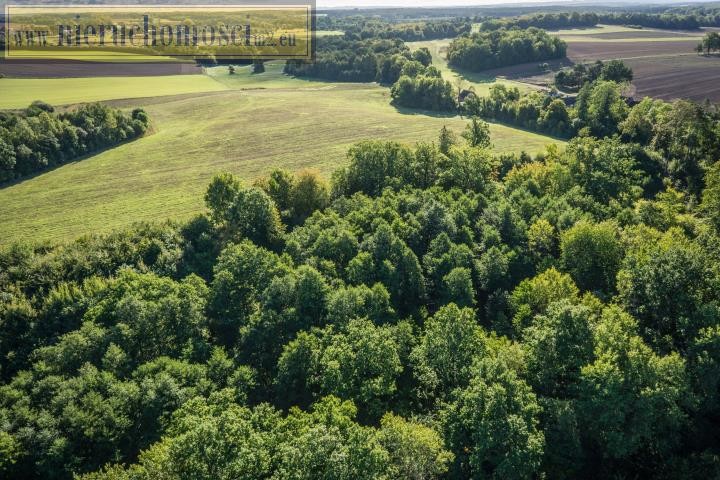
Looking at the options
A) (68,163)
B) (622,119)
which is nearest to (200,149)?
(68,163)

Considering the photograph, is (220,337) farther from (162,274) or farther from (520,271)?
(520,271)

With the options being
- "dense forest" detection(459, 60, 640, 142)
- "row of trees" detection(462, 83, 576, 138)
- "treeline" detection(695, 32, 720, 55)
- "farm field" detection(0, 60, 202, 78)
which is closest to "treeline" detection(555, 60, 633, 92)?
"dense forest" detection(459, 60, 640, 142)

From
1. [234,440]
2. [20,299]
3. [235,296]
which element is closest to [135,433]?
[234,440]

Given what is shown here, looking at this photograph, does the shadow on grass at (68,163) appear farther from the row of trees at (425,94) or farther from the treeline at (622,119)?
the treeline at (622,119)

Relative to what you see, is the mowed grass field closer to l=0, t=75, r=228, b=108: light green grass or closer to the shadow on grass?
the shadow on grass

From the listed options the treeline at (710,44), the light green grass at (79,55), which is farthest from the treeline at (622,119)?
the light green grass at (79,55)

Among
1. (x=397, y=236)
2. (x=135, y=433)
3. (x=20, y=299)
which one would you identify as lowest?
(x=135, y=433)
